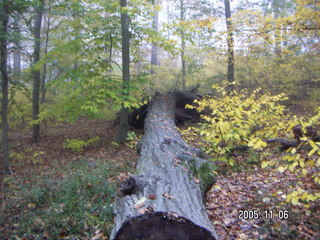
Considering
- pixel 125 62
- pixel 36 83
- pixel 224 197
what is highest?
pixel 125 62

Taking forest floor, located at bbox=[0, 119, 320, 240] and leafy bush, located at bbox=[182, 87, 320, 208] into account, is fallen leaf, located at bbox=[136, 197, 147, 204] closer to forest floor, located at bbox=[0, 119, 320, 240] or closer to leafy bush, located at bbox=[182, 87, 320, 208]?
forest floor, located at bbox=[0, 119, 320, 240]

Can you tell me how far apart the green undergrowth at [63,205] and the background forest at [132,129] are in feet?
0.08

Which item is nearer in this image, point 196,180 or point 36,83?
point 196,180

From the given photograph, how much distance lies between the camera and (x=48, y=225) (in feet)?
14.4

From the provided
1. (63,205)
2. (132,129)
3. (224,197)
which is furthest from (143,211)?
(132,129)

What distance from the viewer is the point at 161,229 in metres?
2.39

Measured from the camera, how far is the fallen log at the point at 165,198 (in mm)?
2422

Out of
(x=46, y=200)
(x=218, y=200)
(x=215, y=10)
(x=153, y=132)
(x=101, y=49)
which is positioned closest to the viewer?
(x=218, y=200)

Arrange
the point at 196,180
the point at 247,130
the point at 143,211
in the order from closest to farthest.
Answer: the point at 143,211
the point at 196,180
the point at 247,130

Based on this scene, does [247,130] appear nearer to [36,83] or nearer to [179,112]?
[179,112]

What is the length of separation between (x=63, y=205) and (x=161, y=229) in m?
3.42

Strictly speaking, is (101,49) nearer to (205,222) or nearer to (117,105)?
(117,105)

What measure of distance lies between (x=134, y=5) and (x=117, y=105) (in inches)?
146

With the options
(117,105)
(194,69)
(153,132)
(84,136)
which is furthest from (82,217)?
(194,69)
